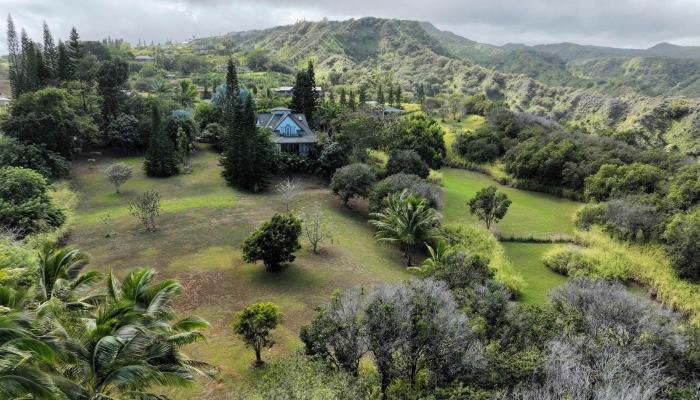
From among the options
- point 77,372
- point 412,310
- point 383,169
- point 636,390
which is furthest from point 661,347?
point 383,169

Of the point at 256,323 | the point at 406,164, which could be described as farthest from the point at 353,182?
the point at 256,323

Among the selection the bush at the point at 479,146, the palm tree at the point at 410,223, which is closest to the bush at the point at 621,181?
the bush at the point at 479,146

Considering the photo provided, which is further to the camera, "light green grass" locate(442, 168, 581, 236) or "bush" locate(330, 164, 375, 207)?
"bush" locate(330, 164, 375, 207)

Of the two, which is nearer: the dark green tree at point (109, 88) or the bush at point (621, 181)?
the bush at point (621, 181)

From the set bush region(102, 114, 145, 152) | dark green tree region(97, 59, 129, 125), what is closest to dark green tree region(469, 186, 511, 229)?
bush region(102, 114, 145, 152)

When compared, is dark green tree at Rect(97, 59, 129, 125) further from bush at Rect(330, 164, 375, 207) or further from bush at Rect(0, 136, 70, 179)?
bush at Rect(330, 164, 375, 207)

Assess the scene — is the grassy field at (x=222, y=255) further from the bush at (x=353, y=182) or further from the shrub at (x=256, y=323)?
the bush at (x=353, y=182)

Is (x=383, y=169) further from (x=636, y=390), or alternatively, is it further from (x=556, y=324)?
(x=636, y=390)
